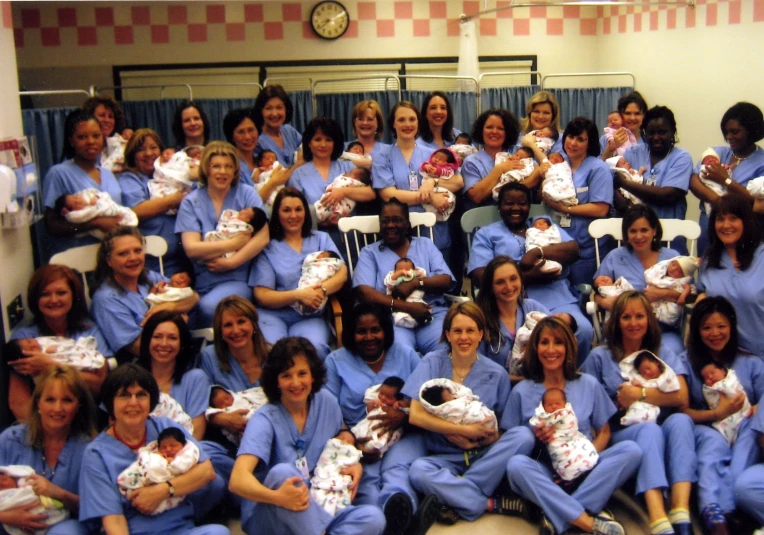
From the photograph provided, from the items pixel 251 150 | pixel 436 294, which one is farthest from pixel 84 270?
pixel 436 294

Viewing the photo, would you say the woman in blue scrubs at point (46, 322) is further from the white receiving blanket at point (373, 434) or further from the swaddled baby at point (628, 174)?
the swaddled baby at point (628, 174)

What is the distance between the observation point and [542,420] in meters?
3.20

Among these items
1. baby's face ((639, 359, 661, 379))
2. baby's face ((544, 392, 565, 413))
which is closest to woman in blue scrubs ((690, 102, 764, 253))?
baby's face ((639, 359, 661, 379))

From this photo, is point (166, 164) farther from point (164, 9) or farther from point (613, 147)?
point (164, 9)

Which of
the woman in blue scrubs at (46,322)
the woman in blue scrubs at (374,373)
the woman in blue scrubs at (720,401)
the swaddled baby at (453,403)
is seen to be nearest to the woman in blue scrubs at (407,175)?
the woman in blue scrubs at (374,373)

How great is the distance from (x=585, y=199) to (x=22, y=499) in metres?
2.97

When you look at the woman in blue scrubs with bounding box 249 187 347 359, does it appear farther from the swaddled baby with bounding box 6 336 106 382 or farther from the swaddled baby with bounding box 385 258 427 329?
the swaddled baby with bounding box 6 336 106 382

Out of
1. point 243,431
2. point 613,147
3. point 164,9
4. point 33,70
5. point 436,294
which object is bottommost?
point 243,431

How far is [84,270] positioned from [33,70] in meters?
3.93

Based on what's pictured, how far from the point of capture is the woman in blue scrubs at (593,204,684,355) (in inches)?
153

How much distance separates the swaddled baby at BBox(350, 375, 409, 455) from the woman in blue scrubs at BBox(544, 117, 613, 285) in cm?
144

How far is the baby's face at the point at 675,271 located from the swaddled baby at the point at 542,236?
1.60ft

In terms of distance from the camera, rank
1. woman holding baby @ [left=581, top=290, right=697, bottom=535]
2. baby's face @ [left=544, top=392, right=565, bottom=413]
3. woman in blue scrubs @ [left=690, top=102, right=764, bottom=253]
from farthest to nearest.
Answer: woman in blue scrubs @ [left=690, top=102, right=764, bottom=253] < baby's face @ [left=544, top=392, right=565, bottom=413] < woman holding baby @ [left=581, top=290, right=697, bottom=535]

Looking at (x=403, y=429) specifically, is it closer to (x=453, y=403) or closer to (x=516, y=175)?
(x=453, y=403)
